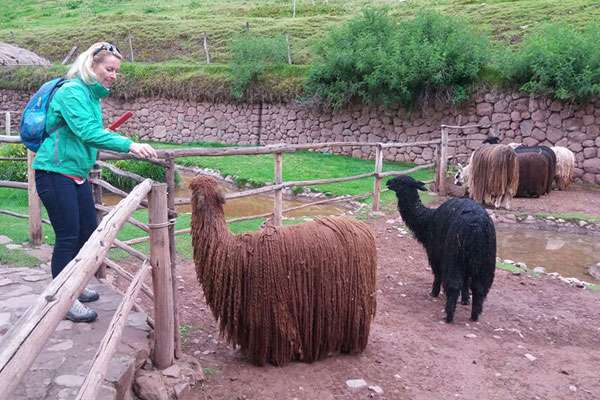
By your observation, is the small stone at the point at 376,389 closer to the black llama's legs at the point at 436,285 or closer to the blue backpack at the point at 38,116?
the black llama's legs at the point at 436,285

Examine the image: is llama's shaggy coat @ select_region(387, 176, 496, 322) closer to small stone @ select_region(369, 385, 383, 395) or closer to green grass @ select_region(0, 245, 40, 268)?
small stone @ select_region(369, 385, 383, 395)

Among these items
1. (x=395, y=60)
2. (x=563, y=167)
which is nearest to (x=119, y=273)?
(x=563, y=167)

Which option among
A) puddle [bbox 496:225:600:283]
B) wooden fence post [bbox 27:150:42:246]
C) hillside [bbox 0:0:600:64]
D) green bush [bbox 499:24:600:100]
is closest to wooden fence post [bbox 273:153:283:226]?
wooden fence post [bbox 27:150:42:246]

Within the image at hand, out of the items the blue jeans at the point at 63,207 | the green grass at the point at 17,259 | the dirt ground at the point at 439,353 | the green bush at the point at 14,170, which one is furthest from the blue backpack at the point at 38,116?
the green bush at the point at 14,170

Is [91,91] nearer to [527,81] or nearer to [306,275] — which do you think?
[306,275]

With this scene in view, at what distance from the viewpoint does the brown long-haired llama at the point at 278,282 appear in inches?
134

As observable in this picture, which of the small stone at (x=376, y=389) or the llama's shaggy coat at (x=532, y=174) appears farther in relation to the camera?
the llama's shaggy coat at (x=532, y=174)

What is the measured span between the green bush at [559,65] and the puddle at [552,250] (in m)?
4.93

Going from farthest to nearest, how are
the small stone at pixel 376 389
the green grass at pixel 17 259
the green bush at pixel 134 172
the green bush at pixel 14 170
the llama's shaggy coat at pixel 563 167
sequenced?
the llama's shaggy coat at pixel 563 167, the green bush at pixel 134 172, the green bush at pixel 14 170, the green grass at pixel 17 259, the small stone at pixel 376 389

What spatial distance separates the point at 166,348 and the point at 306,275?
0.94m

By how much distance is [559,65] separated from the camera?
12.4 m

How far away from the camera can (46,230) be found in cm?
652

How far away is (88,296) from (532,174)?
9.06 m

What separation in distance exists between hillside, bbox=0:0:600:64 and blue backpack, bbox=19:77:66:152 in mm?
16497
